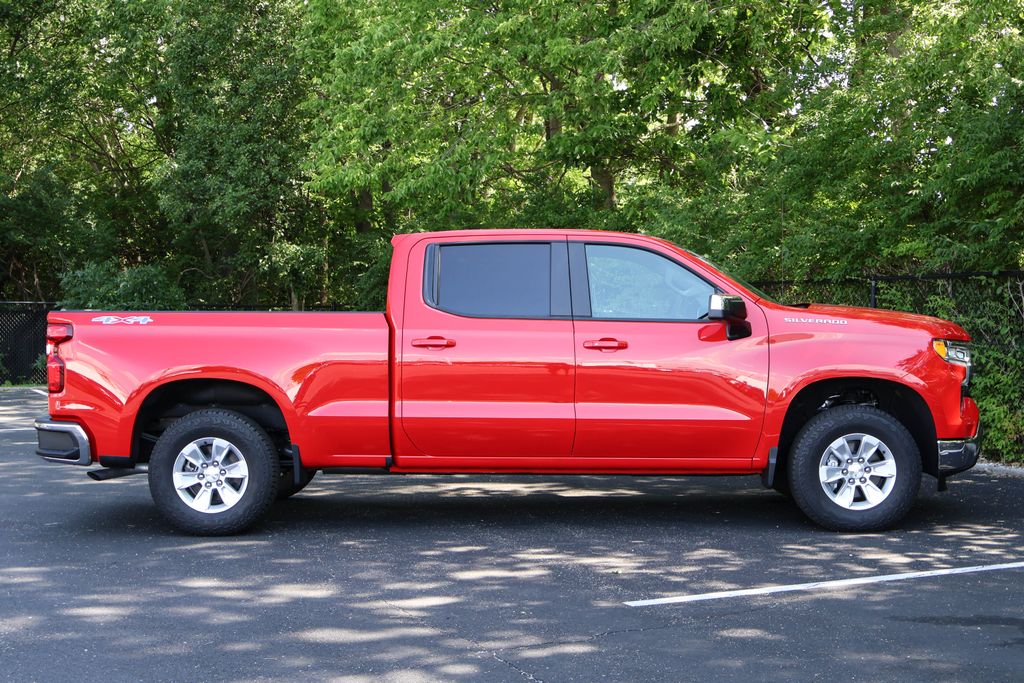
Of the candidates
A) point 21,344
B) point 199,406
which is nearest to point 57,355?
point 199,406

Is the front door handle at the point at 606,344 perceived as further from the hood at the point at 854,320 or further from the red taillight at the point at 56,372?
the red taillight at the point at 56,372

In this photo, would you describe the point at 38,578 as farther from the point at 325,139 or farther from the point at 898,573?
the point at 325,139

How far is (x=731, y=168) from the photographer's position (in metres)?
19.7

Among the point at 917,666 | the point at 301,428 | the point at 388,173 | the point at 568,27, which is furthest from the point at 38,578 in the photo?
the point at 388,173

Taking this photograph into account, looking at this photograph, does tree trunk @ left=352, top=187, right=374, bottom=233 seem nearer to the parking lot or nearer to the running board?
the parking lot

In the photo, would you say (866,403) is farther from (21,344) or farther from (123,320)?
(21,344)

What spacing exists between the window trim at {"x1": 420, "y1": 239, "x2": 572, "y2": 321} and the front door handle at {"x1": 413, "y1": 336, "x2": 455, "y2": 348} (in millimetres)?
222

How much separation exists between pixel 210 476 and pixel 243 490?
245 millimetres

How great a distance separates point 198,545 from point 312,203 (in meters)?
27.7

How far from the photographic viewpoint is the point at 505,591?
6766mm

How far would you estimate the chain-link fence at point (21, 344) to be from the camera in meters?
28.8

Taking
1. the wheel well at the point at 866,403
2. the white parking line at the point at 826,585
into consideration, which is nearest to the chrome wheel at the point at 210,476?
the white parking line at the point at 826,585

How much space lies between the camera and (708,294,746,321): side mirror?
26.7ft

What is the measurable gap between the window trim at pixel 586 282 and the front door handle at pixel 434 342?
86 centimetres
